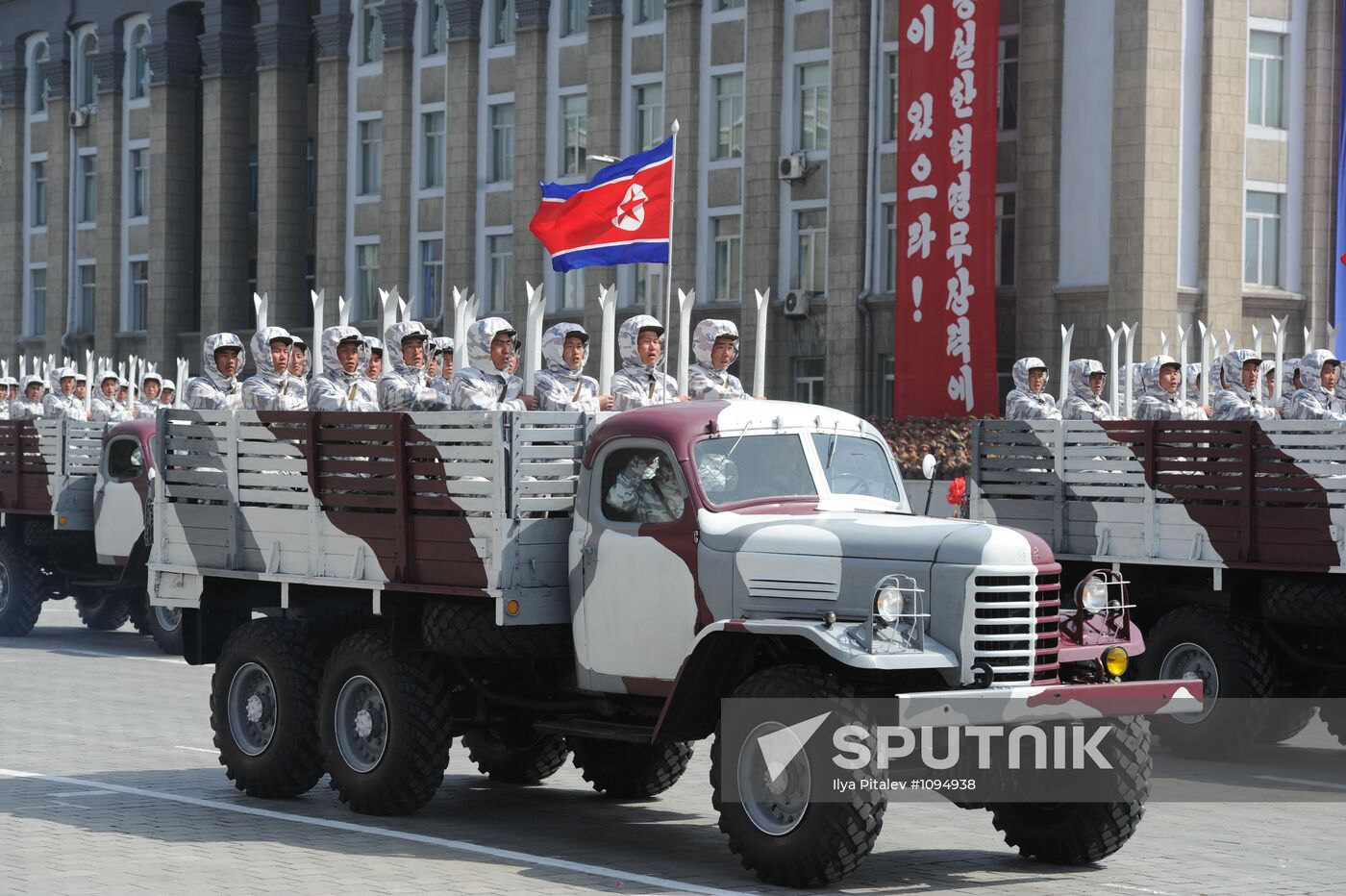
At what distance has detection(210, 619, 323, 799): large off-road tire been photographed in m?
13.1

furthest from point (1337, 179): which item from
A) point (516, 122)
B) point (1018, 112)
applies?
point (516, 122)

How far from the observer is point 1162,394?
748 inches

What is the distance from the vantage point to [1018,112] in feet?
133

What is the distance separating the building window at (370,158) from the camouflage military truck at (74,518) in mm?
31576

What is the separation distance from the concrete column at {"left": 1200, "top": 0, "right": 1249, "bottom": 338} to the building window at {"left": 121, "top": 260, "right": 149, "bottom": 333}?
34.3 metres

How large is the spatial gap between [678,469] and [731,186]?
35.1m

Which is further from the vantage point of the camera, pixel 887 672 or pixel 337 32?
pixel 337 32

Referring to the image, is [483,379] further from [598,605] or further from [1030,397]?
[1030,397]

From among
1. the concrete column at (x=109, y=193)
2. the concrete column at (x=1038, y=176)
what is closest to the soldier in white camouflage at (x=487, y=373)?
the concrete column at (x=1038, y=176)

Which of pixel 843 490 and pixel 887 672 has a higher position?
pixel 843 490

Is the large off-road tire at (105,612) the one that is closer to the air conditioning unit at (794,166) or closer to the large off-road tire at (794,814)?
the large off-road tire at (794,814)

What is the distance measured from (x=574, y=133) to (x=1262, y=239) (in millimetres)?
16263

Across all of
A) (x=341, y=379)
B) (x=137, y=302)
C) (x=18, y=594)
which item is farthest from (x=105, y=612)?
(x=137, y=302)

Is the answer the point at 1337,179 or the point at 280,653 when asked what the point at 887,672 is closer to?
the point at 280,653
